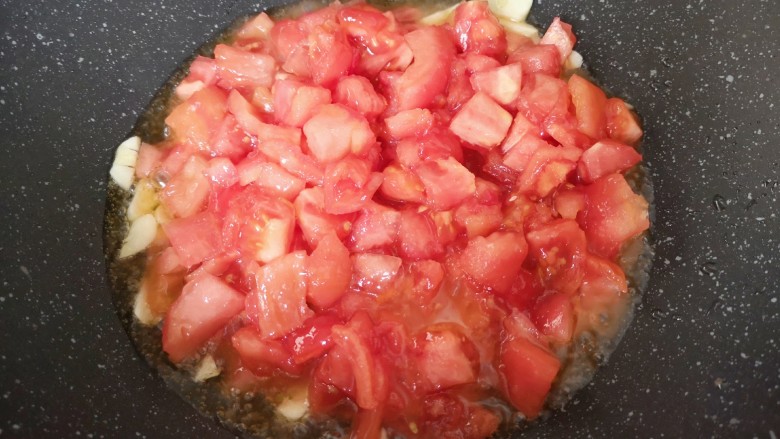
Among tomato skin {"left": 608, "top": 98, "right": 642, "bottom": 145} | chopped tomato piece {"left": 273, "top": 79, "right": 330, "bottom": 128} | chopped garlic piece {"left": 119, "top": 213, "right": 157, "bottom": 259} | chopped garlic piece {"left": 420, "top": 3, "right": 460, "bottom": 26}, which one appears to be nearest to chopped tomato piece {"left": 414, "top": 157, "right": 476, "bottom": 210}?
chopped tomato piece {"left": 273, "top": 79, "right": 330, "bottom": 128}

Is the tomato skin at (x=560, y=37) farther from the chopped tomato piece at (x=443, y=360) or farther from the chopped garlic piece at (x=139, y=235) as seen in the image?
the chopped garlic piece at (x=139, y=235)

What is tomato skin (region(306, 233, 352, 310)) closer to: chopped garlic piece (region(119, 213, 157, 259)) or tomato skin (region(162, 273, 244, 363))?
tomato skin (region(162, 273, 244, 363))

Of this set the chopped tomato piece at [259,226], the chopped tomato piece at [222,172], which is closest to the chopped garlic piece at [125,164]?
the chopped tomato piece at [222,172]

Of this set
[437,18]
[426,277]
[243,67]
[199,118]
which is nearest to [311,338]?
[426,277]

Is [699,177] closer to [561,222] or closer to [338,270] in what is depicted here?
[561,222]

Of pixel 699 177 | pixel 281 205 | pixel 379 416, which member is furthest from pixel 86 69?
pixel 699 177
